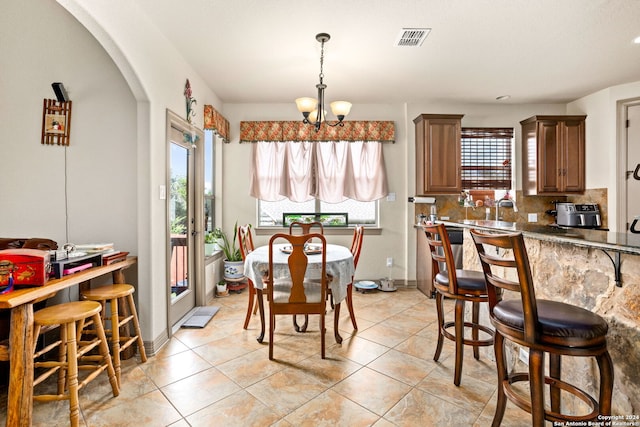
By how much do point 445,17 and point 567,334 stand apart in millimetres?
2380

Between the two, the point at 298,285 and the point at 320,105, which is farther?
the point at 320,105

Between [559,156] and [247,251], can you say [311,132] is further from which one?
[559,156]

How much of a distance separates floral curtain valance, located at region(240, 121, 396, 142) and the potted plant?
1.35 meters

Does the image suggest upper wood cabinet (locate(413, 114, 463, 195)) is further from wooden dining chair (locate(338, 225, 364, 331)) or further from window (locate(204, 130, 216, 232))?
window (locate(204, 130, 216, 232))

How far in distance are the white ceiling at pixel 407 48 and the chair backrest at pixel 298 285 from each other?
→ 5.69 ft

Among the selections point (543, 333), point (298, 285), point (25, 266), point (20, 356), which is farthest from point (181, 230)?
point (543, 333)

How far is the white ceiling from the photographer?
246 centimetres

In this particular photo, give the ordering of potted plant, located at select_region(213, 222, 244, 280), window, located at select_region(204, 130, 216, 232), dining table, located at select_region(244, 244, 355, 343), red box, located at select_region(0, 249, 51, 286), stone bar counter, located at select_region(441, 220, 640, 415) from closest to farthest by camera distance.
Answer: stone bar counter, located at select_region(441, 220, 640, 415)
red box, located at select_region(0, 249, 51, 286)
dining table, located at select_region(244, 244, 355, 343)
window, located at select_region(204, 130, 216, 232)
potted plant, located at select_region(213, 222, 244, 280)

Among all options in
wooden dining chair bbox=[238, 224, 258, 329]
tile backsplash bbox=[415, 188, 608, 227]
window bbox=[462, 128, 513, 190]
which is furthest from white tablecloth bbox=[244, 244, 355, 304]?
window bbox=[462, 128, 513, 190]

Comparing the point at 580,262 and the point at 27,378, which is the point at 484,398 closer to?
the point at 580,262

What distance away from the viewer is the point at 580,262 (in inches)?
66.2

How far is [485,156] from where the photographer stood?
190 inches

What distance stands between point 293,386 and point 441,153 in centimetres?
352

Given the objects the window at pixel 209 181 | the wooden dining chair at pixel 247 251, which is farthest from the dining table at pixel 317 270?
the window at pixel 209 181
